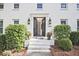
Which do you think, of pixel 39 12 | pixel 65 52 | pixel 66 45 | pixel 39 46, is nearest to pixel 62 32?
pixel 66 45

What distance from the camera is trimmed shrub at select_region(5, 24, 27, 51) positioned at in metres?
6.39

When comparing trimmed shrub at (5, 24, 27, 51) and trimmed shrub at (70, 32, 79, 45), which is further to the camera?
trimmed shrub at (70, 32, 79, 45)

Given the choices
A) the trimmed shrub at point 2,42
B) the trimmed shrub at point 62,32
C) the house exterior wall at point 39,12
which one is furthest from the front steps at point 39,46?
the house exterior wall at point 39,12

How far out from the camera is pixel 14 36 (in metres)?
6.45

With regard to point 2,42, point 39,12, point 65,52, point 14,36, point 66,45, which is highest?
point 39,12

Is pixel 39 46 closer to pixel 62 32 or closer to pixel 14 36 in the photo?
pixel 62 32

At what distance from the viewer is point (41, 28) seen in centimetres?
766

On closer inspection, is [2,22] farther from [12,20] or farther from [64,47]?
[64,47]

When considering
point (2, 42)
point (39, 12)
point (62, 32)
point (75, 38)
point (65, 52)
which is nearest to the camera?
point (65, 52)

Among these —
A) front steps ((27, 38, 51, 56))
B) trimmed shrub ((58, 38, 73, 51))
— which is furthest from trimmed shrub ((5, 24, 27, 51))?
trimmed shrub ((58, 38, 73, 51))

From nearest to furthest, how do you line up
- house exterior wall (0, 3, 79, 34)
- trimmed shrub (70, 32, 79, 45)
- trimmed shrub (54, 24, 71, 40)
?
1. trimmed shrub (54, 24, 71, 40)
2. trimmed shrub (70, 32, 79, 45)
3. house exterior wall (0, 3, 79, 34)

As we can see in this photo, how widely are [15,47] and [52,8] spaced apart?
250 centimetres

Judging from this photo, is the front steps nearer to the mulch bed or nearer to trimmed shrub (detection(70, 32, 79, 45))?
the mulch bed

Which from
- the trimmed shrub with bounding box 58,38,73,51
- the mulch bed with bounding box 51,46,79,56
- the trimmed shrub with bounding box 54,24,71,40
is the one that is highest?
the trimmed shrub with bounding box 54,24,71,40
